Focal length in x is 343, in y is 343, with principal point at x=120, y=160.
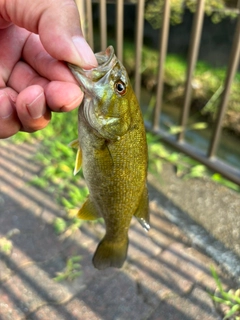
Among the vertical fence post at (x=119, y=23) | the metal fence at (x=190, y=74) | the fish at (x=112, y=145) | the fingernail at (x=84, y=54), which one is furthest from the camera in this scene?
the vertical fence post at (x=119, y=23)

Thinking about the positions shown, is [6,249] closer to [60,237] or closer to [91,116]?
[60,237]

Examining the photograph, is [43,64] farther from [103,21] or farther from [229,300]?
[103,21]

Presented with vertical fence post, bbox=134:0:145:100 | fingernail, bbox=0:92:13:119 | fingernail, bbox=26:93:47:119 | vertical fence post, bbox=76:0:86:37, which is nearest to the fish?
fingernail, bbox=26:93:47:119

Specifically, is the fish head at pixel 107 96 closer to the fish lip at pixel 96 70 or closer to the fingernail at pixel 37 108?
the fish lip at pixel 96 70

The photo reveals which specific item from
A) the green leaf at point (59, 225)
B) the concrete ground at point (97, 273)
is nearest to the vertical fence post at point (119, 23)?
the concrete ground at point (97, 273)

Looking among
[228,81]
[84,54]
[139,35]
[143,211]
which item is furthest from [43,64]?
[139,35]

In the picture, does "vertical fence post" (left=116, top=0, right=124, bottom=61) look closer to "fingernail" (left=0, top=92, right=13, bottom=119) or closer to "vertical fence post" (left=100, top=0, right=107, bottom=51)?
"vertical fence post" (left=100, top=0, right=107, bottom=51)

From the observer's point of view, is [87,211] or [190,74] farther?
[190,74]

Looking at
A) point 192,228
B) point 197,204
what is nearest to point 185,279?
point 192,228
